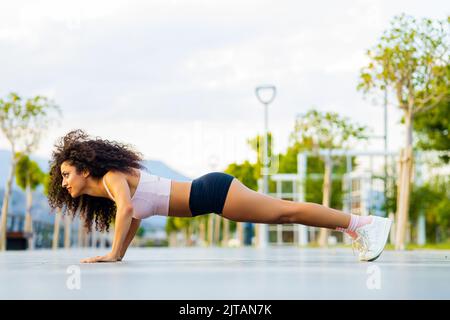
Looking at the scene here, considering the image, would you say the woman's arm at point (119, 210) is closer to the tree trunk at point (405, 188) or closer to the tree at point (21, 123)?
the tree trunk at point (405, 188)

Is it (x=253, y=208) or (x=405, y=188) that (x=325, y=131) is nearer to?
(x=405, y=188)

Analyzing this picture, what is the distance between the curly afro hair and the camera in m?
6.59

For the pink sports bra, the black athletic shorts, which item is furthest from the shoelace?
the pink sports bra

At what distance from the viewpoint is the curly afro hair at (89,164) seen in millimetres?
6594

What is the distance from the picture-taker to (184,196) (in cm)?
656

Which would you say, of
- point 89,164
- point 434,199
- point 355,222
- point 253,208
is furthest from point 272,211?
point 434,199

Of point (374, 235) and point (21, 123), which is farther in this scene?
point (21, 123)

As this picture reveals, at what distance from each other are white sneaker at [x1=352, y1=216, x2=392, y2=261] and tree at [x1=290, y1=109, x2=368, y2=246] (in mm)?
25178

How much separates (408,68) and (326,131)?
40.2 ft

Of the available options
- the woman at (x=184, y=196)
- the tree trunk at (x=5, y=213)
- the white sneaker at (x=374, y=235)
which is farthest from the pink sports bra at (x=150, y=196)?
the tree trunk at (x=5, y=213)

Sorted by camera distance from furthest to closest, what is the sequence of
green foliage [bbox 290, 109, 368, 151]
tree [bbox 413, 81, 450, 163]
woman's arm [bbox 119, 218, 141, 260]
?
green foliage [bbox 290, 109, 368, 151] → tree [bbox 413, 81, 450, 163] → woman's arm [bbox 119, 218, 141, 260]

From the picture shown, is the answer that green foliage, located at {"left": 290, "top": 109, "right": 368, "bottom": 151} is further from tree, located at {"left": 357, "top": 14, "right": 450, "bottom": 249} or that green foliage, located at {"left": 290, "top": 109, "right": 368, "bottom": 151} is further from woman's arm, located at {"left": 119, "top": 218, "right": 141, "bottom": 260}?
woman's arm, located at {"left": 119, "top": 218, "right": 141, "bottom": 260}
